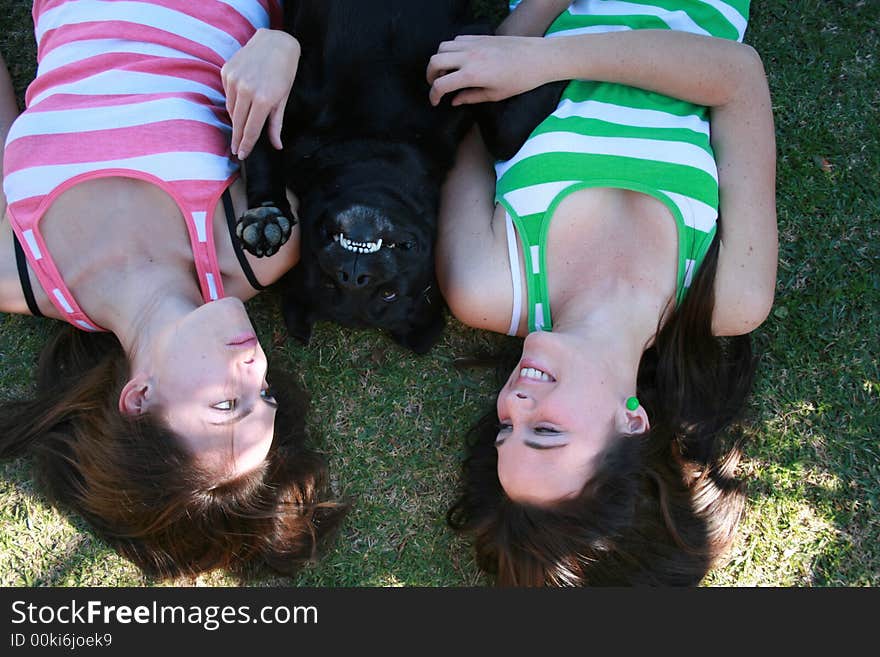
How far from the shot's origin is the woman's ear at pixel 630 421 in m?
2.19

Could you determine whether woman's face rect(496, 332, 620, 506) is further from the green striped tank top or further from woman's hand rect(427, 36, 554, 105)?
woman's hand rect(427, 36, 554, 105)

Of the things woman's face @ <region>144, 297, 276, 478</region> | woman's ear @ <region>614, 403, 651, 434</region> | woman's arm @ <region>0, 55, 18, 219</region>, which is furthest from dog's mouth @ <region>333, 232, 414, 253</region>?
woman's arm @ <region>0, 55, 18, 219</region>

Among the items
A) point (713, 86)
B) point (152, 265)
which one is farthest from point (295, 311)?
point (713, 86)

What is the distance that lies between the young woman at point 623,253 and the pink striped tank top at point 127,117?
72 cm

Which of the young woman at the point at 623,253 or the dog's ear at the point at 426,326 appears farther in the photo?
the dog's ear at the point at 426,326

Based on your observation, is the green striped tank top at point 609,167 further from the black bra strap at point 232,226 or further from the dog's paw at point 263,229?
the black bra strap at point 232,226

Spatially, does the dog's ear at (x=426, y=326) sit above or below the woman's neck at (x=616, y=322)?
below

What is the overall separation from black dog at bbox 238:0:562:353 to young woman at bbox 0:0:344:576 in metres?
0.11

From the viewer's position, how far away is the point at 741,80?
2.49m

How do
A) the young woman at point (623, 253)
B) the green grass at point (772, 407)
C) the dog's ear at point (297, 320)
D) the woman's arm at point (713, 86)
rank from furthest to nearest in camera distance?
the green grass at point (772, 407) < the dog's ear at point (297, 320) < the woman's arm at point (713, 86) < the young woman at point (623, 253)

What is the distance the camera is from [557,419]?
210 cm

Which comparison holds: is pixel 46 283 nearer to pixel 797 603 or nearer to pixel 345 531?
pixel 345 531

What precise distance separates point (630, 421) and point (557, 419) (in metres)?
0.27

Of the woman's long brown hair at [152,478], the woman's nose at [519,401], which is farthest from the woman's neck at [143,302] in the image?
the woman's nose at [519,401]
